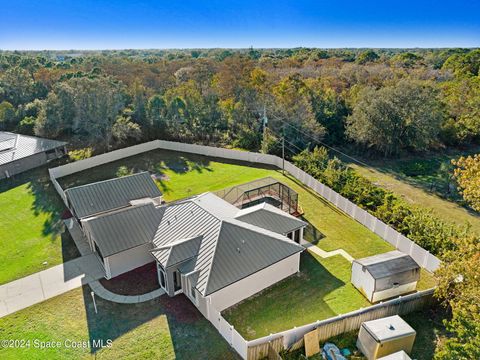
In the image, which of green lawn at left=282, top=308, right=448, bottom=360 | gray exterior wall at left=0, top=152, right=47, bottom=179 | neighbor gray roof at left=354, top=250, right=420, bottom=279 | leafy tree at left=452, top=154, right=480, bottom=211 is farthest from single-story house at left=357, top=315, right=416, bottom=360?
gray exterior wall at left=0, top=152, right=47, bottom=179

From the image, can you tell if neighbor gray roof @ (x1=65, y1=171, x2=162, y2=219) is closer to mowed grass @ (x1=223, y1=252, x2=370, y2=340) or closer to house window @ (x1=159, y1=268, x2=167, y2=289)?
house window @ (x1=159, y1=268, x2=167, y2=289)

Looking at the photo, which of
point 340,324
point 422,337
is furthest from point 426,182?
point 340,324

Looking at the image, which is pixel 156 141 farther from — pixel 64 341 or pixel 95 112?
pixel 64 341

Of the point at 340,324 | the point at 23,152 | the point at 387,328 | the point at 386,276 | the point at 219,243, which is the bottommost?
the point at 340,324

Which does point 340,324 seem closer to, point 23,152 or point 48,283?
point 48,283

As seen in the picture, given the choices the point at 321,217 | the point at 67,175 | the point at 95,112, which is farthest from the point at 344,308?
the point at 95,112

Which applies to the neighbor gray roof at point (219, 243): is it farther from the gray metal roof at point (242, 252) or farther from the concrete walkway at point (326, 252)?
the concrete walkway at point (326, 252)

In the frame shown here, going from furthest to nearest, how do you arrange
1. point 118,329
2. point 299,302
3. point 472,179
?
point 299,302
point 118,329
point 472,179

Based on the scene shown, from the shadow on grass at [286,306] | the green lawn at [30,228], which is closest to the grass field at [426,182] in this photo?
the shadow on grass at [286,306]
